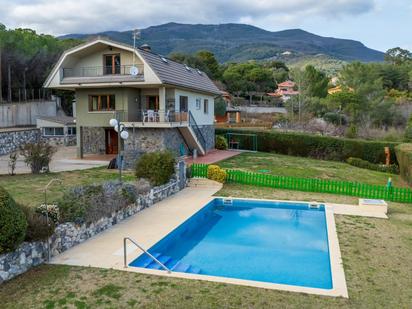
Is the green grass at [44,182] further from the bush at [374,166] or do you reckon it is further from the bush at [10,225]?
the bush at [374,166]

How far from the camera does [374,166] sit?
28609 mm

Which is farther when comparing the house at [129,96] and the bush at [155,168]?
the house at [129,96]

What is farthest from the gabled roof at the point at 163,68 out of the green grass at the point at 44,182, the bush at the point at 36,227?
the bush at the point at 36,227

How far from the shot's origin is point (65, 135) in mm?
35219

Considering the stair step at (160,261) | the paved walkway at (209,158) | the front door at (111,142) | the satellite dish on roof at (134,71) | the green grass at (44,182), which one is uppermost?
the satellite dish on roof at (134,71)

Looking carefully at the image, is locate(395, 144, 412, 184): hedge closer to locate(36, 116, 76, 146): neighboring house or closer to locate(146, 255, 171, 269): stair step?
locate(146, 255, 171, 269): stair step

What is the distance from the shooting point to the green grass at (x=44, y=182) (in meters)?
14.5

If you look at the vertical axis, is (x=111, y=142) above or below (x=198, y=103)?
below

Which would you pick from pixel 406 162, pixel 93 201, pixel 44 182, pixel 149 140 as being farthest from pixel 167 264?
pixel 406 162

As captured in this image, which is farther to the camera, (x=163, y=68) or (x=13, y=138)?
(x=13, y=138)

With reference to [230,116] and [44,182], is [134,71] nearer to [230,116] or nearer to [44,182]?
[44,182]

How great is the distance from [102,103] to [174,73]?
5344mm

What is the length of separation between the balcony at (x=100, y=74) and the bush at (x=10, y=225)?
56.7ft

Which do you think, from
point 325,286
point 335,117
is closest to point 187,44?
point 335,117
